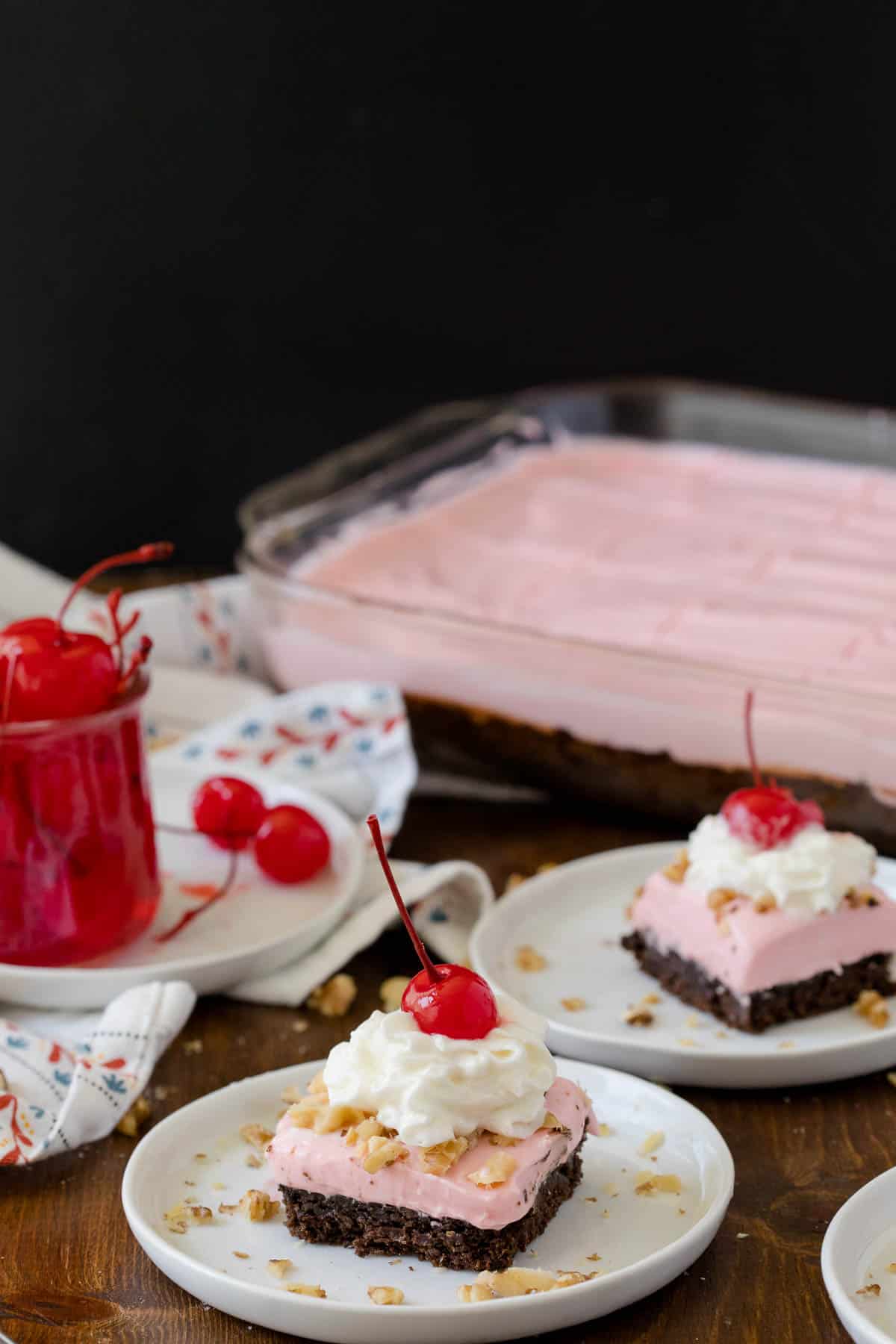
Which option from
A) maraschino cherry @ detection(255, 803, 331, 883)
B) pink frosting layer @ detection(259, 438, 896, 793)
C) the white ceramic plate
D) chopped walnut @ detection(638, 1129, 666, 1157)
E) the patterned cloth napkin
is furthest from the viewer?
pink frosting layer @ detection(259, 438, 896, 793)

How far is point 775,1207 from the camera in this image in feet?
4.09

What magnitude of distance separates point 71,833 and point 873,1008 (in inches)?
28.2

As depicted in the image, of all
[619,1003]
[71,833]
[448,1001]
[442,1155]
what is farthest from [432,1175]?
[71,833]

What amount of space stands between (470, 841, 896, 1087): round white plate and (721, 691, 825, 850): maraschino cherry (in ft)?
0.52

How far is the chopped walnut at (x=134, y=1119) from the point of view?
1382 millimetres

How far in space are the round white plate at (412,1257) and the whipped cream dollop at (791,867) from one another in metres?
0.23

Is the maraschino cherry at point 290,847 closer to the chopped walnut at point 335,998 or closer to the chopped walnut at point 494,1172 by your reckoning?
the chopped walnut at point 335,998

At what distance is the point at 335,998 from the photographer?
5.15 feet

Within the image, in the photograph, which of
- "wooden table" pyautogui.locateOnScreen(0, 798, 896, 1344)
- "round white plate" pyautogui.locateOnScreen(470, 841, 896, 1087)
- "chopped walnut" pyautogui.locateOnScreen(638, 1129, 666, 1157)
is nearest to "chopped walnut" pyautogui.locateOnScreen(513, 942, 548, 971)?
"round white plate" pyautogui.locateOnScreen(470, 841, 896, 1087)

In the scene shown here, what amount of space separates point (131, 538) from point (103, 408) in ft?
0.84

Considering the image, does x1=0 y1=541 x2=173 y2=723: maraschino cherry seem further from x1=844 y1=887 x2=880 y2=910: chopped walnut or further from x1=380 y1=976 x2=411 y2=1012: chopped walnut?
x1=844 y1=887 x2=880 y2=910: chopped walnut

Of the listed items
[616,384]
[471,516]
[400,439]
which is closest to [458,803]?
[471,516]

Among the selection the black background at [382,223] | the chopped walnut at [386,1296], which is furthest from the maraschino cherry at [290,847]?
the black background at [382,223]

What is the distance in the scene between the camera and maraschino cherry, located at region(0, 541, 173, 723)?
1491 millimetres
